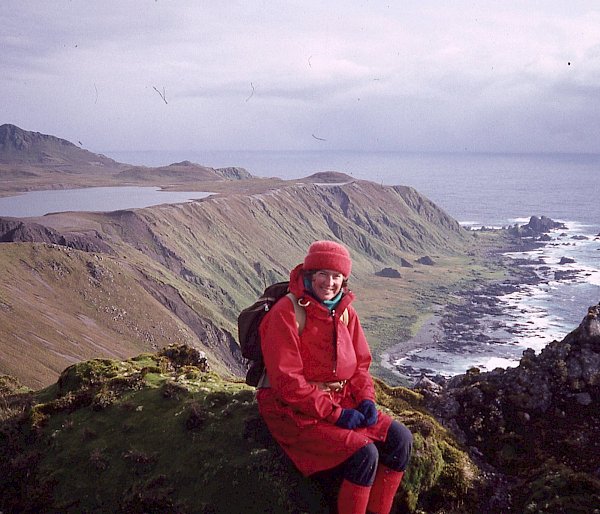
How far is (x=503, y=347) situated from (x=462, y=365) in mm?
14834

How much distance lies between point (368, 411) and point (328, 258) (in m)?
2.57

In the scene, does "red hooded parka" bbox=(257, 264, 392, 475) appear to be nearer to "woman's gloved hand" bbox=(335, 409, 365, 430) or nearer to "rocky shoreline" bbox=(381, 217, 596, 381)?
"woman's gloved hand" bbox=(335, 409, 365, 430)

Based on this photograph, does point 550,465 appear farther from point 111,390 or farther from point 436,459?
point 111,390

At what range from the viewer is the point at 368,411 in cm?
888

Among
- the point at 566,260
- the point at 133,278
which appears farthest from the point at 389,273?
the point at 133,278

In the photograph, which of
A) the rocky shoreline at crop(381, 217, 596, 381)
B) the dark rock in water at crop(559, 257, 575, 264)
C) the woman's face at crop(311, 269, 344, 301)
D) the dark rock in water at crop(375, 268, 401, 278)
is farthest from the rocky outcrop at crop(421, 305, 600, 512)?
the dark rock in water at crop(559, 257, 575, 264)

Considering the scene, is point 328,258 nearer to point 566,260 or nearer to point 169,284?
point 169,284

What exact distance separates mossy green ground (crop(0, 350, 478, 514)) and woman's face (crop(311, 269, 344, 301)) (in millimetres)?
3081

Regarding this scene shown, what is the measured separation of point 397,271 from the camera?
192 meters

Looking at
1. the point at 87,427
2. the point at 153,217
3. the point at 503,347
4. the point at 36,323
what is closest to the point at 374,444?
the point at 87,427

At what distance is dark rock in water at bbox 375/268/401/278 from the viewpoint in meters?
188

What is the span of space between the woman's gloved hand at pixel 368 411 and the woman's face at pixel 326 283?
72.0 inches

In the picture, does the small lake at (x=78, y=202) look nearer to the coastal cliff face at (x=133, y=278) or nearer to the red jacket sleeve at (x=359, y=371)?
the coastal cliff face at (x=133, y=278)

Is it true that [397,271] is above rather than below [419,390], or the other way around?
below
